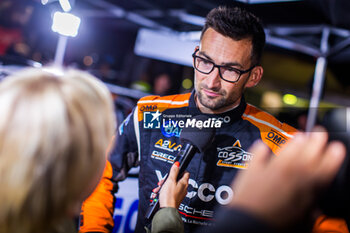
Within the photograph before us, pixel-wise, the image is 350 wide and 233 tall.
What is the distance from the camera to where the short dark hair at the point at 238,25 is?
3.76 ft

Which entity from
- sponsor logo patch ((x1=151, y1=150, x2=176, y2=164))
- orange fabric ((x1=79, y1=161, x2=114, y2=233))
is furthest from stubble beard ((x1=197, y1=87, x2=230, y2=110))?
orange fabric ((x1=79, y1=161, x2=114, y2=233))

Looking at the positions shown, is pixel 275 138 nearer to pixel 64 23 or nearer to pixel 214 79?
pixel 214 79

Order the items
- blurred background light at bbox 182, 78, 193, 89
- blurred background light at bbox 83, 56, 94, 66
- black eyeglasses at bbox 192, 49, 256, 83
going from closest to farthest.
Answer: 1. black eyeglasses at bbox 192, 49, 256, 83
2. blurred background light at bbox 182, 78, 193, 89
3. blurred background light at bbox 83, 56, 94, 66

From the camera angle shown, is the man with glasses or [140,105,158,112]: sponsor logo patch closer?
the man with glasses

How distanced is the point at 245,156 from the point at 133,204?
72 cm

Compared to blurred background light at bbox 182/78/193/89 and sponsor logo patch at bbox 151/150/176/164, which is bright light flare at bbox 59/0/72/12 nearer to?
blurred background light at bbox 182/78/193/89

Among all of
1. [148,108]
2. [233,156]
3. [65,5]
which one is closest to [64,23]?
[65,5]

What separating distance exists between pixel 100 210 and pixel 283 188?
101cm

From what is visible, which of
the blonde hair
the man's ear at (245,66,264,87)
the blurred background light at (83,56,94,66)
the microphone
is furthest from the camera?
the blurred background light at (83,56,94,66)

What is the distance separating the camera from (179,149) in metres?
1.18

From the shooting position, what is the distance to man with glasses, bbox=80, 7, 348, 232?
115cm

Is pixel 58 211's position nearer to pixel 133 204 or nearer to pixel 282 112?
pixel 133 204

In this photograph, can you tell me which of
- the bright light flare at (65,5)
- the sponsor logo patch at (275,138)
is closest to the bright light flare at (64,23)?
the bright light flare at (65,5)

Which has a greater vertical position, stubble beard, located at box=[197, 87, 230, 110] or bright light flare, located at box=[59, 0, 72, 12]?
bright light flare, located at box=[59, 0, 72, 12]
